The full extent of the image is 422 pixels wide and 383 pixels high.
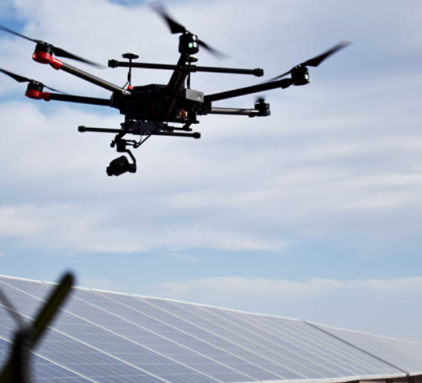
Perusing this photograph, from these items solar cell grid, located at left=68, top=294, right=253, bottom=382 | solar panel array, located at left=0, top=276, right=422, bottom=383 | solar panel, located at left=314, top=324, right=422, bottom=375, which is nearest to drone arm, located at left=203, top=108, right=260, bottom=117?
solar panel array, located at left=0, top=276, right=422, bottom=383

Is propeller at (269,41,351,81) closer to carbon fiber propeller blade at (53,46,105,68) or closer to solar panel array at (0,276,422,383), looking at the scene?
carbon fiber propeller blade at (53,46,105,68)

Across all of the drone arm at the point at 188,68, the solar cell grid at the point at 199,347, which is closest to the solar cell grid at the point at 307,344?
the solar cell grid at the point at 199,347

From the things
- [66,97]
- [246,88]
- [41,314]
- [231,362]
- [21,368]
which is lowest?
[21,368]

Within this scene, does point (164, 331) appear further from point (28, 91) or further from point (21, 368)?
point (21, 368)

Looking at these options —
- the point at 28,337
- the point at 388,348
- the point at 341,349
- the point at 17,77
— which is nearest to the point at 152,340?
the point at 17,77

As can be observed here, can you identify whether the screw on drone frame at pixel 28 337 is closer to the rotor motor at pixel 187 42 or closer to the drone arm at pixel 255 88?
the rotor motor at pixel 187 42

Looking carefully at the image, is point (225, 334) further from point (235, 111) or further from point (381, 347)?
point (381, 347)

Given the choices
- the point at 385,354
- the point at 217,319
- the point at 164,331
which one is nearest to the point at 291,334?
the point at 217,319
